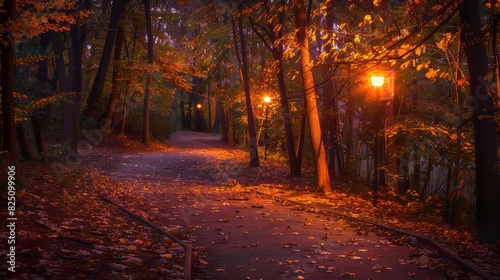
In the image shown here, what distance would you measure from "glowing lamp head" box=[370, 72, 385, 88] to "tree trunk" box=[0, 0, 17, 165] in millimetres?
8483

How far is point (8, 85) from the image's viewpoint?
8.55 m

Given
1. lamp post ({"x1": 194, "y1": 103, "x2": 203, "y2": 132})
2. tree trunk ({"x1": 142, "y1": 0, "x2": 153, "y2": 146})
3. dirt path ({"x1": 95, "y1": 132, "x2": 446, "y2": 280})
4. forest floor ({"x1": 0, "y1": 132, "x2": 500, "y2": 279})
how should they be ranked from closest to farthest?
forest floor ({"x1": 0, "y1": 132, "x2": 500, "y2": 279}), dirt path ({"x1": 95, "y1": 132, "x2": 446, "y2": 280}), tree trunk ({"x1": 142, "y1": 0, "x2": 153, "y2": 146}), lamp post ({"x1": 194, "y1": 103, "x2": 203, "y2": 132})

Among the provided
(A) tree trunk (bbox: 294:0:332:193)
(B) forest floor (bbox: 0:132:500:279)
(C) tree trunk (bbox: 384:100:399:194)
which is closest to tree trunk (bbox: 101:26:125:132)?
(B) forest floor (bbox: 0:132:500:279)

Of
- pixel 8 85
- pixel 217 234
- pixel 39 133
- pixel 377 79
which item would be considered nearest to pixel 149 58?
pixel 39 133

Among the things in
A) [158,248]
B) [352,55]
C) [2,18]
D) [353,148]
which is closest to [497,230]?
[352,55]

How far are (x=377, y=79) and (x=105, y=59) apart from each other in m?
18.7

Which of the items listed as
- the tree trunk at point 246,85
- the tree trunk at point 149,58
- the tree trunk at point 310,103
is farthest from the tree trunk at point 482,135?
the tree trunk at point 149,58

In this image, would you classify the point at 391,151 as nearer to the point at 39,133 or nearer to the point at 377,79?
the point at 377,79

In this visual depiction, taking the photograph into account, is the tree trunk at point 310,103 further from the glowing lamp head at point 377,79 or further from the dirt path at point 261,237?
the glowing lamp head at point 377,79

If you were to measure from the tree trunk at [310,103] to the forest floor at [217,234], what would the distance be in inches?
28.0

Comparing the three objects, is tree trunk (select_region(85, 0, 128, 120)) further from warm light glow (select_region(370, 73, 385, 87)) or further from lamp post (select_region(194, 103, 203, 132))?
lamp post (select_region(194, 103, 203, 132))

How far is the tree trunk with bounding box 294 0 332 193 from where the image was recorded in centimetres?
1578

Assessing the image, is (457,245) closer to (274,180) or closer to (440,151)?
(440,151)

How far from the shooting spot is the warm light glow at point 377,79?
13008 millimetres
